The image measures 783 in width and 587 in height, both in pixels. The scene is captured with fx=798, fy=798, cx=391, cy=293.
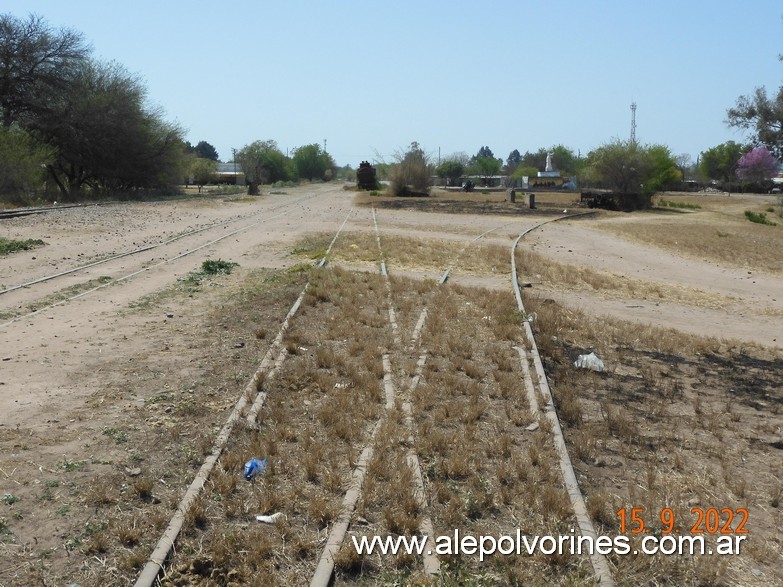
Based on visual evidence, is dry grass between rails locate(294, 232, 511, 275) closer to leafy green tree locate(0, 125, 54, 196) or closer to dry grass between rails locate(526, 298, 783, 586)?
dry grass between rails locate(526, 298, 783, 586)

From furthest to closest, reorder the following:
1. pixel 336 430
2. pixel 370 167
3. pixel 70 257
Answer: pixel 370 167 → pixel 70 257 → pixel 336 430

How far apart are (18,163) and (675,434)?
4162 centimetres

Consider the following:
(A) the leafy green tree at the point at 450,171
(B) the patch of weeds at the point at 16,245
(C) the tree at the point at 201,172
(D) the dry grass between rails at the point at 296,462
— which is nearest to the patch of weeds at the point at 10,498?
(D) the dry grass between rails at the point at 296,462

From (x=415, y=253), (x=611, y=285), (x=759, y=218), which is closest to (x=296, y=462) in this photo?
(x=611, y=285)

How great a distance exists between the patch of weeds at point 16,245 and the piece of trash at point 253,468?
1471cm

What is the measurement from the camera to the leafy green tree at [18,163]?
40750mm

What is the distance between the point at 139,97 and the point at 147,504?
5860cm

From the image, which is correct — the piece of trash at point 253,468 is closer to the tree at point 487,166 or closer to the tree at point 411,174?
the tree at point 411,174

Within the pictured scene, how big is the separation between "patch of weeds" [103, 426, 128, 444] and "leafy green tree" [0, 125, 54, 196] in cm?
3860

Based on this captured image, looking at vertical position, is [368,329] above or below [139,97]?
below

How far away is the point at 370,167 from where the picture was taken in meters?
78.9

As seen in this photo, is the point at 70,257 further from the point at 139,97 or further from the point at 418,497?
the point at 139,97

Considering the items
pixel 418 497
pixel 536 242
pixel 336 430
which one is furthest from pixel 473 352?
pixel 536 242

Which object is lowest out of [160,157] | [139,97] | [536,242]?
[536,242]
